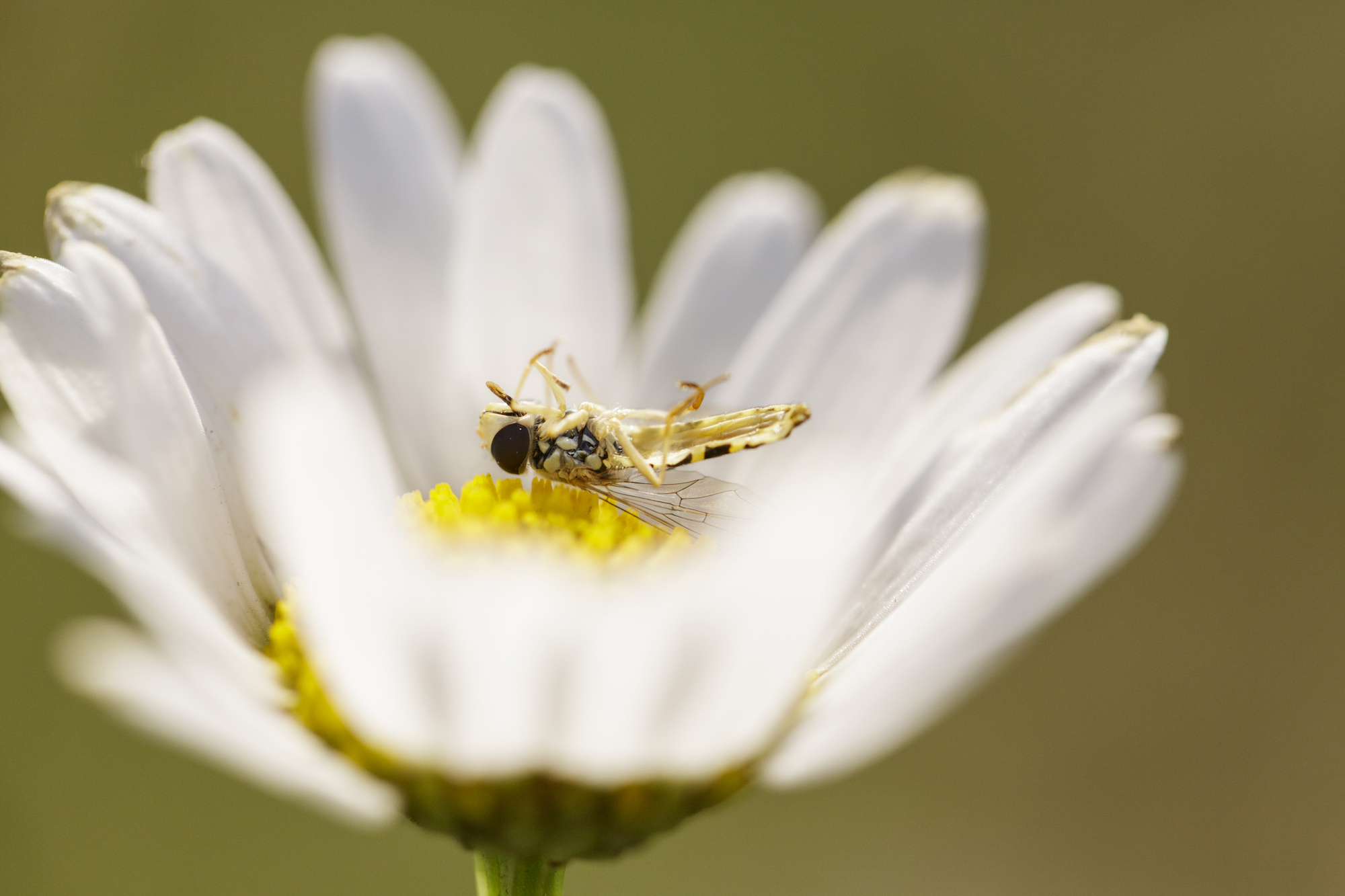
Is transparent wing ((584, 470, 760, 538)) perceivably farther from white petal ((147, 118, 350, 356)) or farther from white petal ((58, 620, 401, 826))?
white petal ((58, 620, 401, 826))

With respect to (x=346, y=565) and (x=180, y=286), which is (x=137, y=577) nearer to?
(x=346, y=565)

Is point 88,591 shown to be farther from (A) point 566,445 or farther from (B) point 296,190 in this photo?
(A) point 566,445

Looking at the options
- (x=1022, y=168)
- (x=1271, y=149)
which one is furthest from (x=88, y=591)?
(x=1271, y=149)

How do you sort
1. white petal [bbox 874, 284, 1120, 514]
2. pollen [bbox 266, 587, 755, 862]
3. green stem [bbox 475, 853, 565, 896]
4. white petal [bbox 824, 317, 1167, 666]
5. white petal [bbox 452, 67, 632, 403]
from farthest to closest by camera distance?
white petal [bbox 452, 67, 632, 403], white petal [bbox 874, 284, 1120, 514], white petal [bbox 824, 317, 1167, 666], green stem [bbox 475, 853, 565, 896], pollen [bbox 266, 587, 755, 862]

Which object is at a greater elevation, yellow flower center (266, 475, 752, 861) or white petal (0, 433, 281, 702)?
white petal (0, 433, 281, 702)

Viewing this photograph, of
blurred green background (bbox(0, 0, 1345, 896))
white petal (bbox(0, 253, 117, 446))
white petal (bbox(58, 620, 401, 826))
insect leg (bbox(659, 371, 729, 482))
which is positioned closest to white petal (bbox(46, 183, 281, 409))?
white petal (bbox(0, 253, 117, 446))
